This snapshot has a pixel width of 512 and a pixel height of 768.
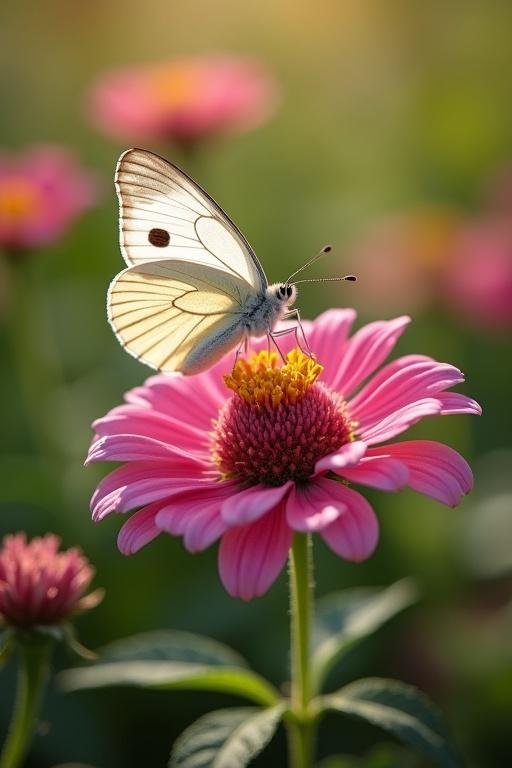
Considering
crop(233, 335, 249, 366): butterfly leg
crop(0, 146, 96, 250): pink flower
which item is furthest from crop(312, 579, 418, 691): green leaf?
crop(0, 146, 96, 250): pink flower

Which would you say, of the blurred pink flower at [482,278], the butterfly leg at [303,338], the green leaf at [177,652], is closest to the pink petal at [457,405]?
the butterfly leg at [303,338]

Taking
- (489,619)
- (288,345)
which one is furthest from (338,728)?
(288,345)

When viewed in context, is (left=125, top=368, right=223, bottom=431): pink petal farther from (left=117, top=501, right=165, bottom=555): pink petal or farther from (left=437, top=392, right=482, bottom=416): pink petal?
(left=437, top=392, right=482, bottom=416): pink petal

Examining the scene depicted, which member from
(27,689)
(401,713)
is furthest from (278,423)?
(27,689)

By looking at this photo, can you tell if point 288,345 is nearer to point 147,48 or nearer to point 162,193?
point 162,193

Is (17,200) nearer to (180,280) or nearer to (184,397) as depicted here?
(180,280)

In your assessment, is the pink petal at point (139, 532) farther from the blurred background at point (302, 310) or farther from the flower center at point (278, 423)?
the blurred background at point (302, 310)

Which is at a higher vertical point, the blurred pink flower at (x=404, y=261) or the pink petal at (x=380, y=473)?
the blurred pink flower at (x=404, y=261)

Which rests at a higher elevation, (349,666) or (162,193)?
(162,193)
